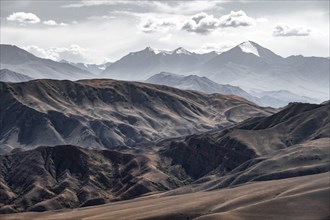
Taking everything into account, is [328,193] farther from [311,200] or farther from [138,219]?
[138,219]

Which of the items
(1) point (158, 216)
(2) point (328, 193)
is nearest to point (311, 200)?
(2) point (328, 193)

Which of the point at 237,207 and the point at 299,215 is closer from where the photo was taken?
the point at 299,215

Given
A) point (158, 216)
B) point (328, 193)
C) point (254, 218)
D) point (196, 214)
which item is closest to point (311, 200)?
point (328, 193)

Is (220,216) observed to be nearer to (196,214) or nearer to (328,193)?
(196,214)

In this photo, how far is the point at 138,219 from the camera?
652 feet

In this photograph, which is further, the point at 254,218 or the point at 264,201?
the point at 264,201

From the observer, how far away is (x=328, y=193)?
194250 millimetres

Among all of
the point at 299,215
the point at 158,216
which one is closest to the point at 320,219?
the point at 299,215

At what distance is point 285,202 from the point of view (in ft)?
632

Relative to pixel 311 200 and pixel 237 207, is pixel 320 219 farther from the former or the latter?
pixel 237 207

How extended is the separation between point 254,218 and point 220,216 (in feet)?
36.4

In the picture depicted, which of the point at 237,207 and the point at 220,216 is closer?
the point at 220,216

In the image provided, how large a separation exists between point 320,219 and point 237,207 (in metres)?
29.2

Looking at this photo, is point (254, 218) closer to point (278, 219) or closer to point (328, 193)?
point (278, 219)
